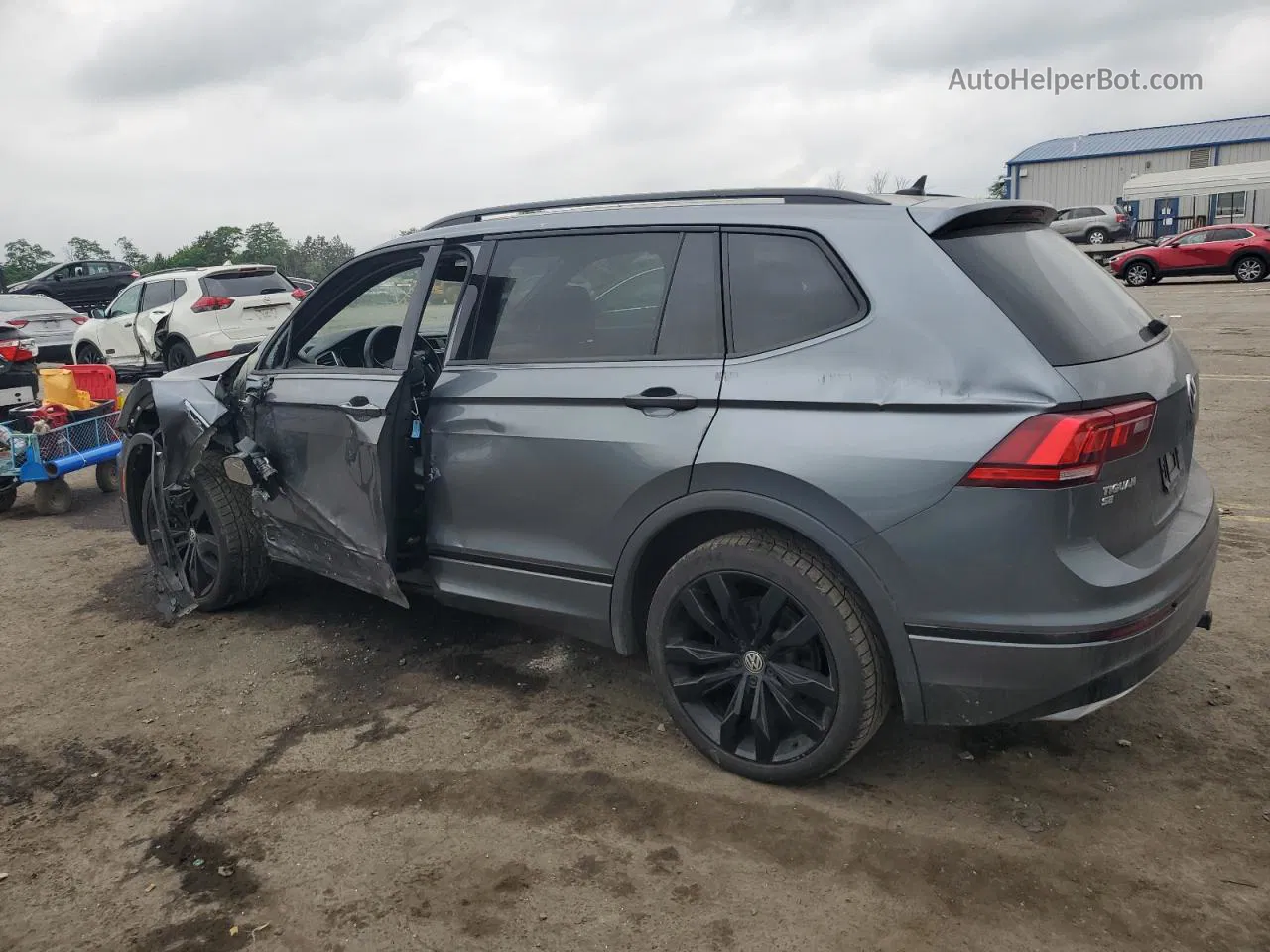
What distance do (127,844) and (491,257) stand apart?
7.64 ft

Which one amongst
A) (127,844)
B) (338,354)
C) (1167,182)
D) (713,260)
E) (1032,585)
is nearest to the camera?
(1032,585)

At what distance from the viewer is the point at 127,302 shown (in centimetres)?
1412

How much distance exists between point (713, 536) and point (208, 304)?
1142cm

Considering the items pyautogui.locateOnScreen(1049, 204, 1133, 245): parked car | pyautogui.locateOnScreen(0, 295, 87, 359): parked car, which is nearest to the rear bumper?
pyautogui.locateOnScreen(0, 295, 87, 359): parked car

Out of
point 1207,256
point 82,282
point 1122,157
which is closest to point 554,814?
point 1207,256

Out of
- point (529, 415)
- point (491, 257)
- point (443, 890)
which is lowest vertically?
point (443, 890)

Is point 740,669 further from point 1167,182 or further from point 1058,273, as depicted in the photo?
point 1167,182

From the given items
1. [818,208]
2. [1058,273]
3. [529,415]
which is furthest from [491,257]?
[1058,273]

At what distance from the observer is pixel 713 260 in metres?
3.22

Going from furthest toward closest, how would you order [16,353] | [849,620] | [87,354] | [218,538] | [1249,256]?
1. [1249,256]
2. [87,354]
3. [16,353]
4. [218,538]
5. [849,620]

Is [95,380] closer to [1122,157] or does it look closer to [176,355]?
[176,355]

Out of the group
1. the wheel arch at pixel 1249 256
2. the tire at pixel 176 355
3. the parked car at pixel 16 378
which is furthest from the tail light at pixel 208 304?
the wheel arch at pixel 1249 256

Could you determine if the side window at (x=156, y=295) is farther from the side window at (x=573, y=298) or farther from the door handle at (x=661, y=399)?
the door handle at (x=661, y=399)

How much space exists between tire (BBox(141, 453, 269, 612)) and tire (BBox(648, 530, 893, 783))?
7.86 ft
